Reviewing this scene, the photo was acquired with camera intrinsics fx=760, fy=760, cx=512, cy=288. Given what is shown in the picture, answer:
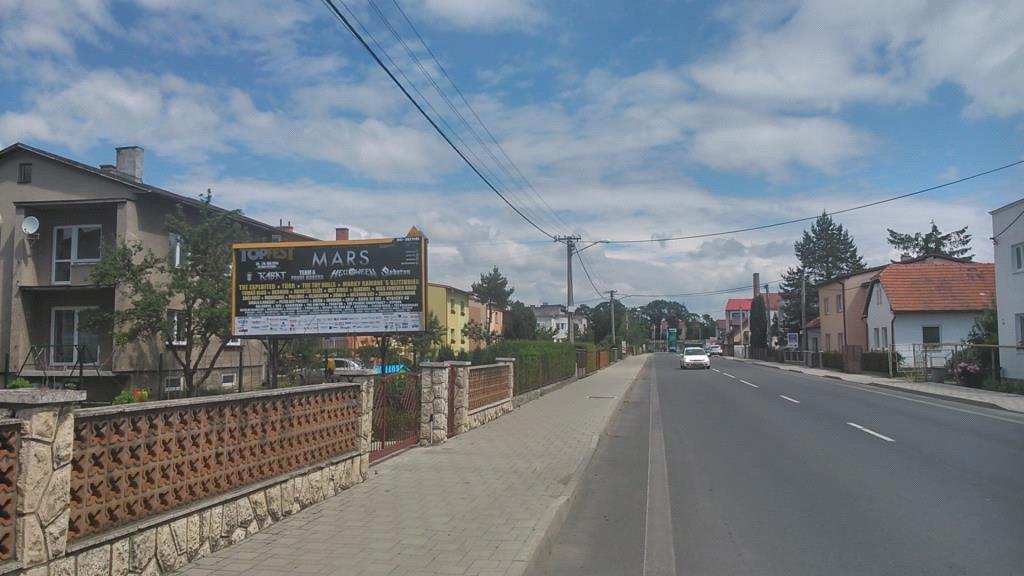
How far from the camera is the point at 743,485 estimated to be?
30.1 ft

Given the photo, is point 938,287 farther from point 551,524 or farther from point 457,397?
point 551,524

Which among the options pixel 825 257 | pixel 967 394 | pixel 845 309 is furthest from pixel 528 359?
pixel 825 257

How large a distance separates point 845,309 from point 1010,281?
25.3 metres

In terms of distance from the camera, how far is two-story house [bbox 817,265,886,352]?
5006cm

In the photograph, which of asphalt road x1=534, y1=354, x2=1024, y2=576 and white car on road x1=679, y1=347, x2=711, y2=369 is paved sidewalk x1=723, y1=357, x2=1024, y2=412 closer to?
asphalt road x1=534, y1=354, x2=1024, y2=576

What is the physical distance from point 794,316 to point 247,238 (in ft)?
209

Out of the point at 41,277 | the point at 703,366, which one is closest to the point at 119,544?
the point at 41,277

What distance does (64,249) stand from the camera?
23422 millimetres

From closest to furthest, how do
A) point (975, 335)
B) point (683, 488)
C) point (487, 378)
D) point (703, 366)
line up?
point (683, 488) < point (487, 378) < point (975, 335) < point (703, 366)

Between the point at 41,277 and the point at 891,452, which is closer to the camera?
the point at 891,452

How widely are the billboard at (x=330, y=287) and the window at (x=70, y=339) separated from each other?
365 inches

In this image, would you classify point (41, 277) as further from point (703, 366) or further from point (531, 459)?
point (703, 366)

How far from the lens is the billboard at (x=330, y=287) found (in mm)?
14344

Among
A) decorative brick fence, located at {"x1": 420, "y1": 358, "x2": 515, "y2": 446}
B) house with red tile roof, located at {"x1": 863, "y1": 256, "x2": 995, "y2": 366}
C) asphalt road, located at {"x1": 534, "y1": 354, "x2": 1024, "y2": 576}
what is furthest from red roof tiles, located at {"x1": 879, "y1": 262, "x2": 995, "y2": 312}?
decorative brick fence, located at {"x1": 420, "y1": 358, "x2": 515, "y2": 446}
